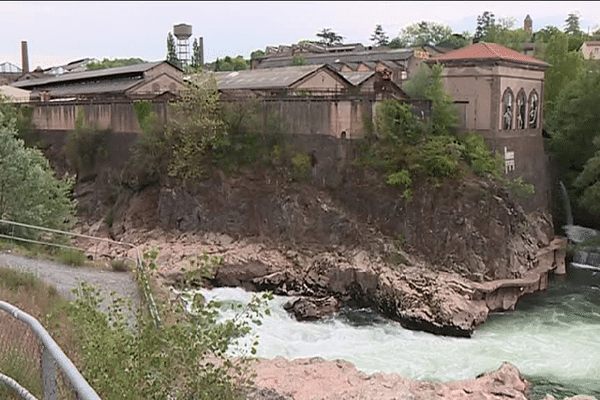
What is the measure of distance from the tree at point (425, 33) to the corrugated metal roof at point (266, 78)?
4730cm

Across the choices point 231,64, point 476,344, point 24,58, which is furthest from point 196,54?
point 476,344

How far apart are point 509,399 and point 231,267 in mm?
12260

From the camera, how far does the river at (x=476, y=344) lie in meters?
15.8

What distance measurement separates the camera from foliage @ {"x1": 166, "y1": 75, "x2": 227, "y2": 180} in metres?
26.4

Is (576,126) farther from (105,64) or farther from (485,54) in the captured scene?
(105,64)

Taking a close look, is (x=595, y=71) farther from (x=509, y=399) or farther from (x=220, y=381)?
(x=220, y=381)

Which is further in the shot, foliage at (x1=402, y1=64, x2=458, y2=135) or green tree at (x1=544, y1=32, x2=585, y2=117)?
green tree at (x1=544, y1=32, x2=585, y2=117)

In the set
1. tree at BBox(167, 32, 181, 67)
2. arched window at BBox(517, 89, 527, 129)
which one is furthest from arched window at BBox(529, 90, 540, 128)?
tree at BBox(167, 32, 181, 67)

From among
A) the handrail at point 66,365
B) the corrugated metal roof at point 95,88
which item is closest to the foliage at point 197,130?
the corrugated metal roof at point 95,88

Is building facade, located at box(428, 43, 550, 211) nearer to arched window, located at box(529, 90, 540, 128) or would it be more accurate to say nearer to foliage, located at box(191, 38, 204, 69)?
arched window, located at box(529, 90, 540, 128)

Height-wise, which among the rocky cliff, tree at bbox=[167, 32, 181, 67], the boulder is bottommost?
the boulder

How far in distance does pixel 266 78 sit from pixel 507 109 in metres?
11.9

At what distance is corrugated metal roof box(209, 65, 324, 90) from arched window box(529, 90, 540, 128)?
9.61 m

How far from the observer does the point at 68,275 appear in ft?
44.1
